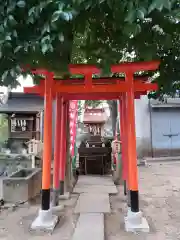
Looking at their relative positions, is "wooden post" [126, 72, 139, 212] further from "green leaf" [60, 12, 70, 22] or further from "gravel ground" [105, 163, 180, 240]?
"green leaf" [60, 12, 70, 22]

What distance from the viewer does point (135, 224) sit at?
14.5ft

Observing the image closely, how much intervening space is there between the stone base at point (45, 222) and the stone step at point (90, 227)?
17.8 inches

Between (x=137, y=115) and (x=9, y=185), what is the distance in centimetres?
883

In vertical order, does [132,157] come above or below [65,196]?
above

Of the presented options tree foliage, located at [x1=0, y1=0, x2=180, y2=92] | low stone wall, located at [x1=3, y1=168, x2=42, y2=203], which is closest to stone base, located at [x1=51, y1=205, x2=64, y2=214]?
low stone wall, located at [x1=3, y1=168, x2=42, y2=203]

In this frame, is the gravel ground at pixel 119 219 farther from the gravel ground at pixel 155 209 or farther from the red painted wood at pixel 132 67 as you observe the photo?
the red painted wood at pixel 132 67

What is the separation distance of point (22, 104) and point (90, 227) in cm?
815

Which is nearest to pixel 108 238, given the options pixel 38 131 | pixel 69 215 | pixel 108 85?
pixel 69 215

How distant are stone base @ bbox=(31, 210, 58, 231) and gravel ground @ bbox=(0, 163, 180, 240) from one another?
99 millimetres

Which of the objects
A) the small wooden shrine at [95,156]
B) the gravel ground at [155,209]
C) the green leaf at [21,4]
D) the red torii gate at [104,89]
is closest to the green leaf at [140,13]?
the green leaf at [21,4]

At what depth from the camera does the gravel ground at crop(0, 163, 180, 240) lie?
4.21 meters

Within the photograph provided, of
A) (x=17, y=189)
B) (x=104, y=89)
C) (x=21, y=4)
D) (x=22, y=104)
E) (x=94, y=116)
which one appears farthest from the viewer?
(x=22, y=104)

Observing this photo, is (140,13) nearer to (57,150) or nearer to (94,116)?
(57,150)

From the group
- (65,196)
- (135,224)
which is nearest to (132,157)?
(135,224)
